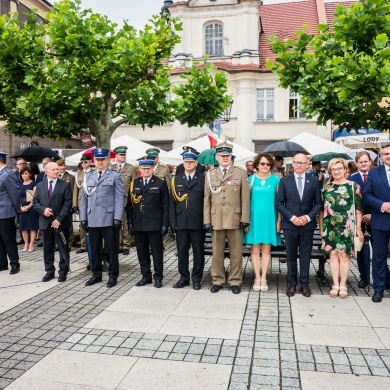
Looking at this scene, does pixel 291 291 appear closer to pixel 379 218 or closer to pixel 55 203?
pixel 379 218

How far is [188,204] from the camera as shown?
21.6 feet

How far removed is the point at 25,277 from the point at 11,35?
17.0ft

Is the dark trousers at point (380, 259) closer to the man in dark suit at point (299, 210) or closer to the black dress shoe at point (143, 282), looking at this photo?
the man in dark suit at point (299, 210)

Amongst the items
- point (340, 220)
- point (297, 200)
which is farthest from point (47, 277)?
point (340, 220)

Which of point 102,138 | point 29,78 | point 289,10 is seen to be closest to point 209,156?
point 102,138

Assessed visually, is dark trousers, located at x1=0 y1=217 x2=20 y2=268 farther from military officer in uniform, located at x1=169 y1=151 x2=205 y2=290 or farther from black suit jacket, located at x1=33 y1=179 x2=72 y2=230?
military officer in uniform, located at x1=169 y1=151 x2=205 y2=290

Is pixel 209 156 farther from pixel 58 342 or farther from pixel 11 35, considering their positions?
pixel 58 342

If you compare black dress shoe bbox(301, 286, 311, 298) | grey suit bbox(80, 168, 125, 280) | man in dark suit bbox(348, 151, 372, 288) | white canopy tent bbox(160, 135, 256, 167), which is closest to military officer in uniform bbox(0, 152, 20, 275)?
grey suit bbox(80, 168, 125, 280)

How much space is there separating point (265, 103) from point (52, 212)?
2260 centimetres

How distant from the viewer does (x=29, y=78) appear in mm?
9453

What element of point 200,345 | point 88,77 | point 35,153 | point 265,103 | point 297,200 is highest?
point 265,103

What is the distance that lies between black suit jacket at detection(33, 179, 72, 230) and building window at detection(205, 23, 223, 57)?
22.8 meters

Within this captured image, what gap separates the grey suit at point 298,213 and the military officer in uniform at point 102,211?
241cm

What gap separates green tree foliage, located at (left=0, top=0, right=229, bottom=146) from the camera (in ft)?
31.4
